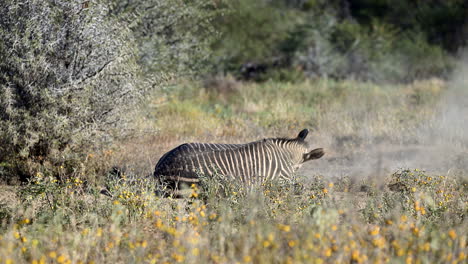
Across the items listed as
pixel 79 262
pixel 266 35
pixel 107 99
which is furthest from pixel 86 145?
pixel 266 35

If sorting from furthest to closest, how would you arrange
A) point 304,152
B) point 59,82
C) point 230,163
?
point 59,82 < point 304,152 < point 230,163

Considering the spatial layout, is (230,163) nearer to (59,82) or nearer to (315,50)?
(59,82)

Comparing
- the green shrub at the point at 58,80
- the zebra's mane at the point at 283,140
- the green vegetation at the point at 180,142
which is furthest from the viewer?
the green shrub at the point at 58,80

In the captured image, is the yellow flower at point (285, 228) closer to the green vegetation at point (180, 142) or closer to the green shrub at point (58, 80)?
the green vegetation at point (180, 142)

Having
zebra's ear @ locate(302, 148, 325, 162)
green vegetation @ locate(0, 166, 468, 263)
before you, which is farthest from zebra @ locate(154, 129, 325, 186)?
green vegetation @ locate(0, 166, 468, 263)

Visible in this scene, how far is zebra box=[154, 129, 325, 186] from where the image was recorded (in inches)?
266

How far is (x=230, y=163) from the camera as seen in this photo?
692 centimetres

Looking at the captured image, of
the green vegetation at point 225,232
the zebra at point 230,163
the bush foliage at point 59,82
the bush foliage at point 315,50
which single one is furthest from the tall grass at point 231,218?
the bush foliage at point 315,50

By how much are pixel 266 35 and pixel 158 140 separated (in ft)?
48.1

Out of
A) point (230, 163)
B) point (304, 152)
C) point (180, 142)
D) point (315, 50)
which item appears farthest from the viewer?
point (315, 50)

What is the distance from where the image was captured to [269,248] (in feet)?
13.7

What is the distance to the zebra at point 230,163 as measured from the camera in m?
6.76

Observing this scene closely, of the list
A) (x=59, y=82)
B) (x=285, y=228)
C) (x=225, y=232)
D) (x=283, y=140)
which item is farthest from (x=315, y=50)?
(x=285, y=228)

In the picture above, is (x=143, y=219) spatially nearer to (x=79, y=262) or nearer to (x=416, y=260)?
(x=79, y=262)
